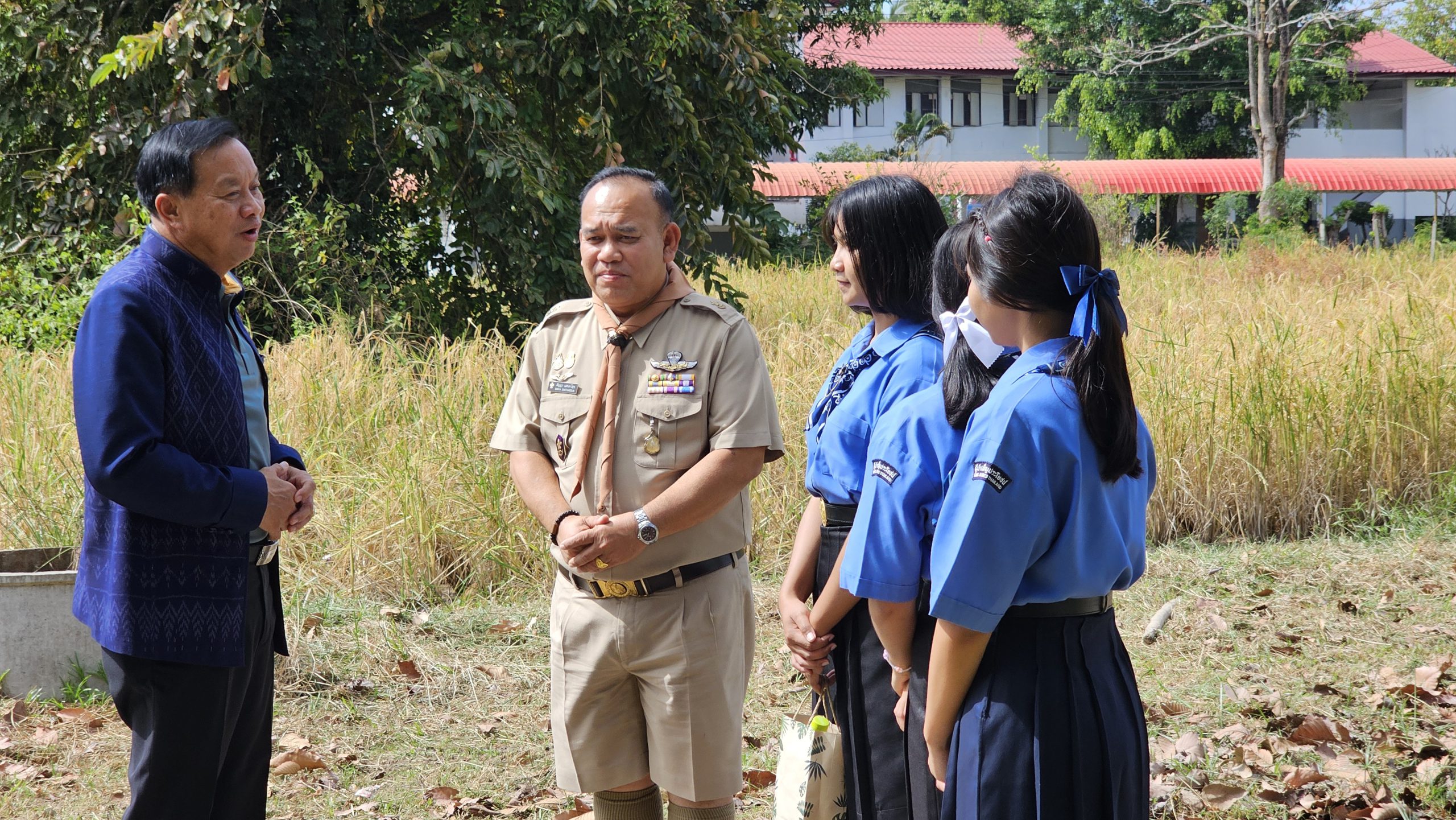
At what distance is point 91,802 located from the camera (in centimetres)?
345

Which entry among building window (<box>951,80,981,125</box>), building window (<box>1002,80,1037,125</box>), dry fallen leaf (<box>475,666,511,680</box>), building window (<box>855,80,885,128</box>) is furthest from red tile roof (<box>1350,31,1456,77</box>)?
dry fallen leaf (<box>475,666,511,680</box>)

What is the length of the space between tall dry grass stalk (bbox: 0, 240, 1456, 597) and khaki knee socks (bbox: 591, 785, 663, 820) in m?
2.48

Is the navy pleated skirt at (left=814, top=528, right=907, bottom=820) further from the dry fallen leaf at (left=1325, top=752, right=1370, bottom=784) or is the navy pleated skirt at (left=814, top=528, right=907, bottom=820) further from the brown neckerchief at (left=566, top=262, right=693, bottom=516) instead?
the dry fallen leaf at (left=1325, top=752, right=1370, bottom=784)

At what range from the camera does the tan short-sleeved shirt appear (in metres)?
2.73

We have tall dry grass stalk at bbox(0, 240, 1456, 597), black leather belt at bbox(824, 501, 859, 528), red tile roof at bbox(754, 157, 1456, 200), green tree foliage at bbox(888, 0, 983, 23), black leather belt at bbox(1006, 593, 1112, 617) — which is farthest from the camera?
green tree foliage at bbox(888, 0, 983, 23)

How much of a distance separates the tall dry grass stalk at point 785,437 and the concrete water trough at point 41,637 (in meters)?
0.72

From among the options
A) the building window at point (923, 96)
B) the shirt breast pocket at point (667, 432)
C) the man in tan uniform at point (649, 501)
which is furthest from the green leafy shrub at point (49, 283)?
the building window at point (923, 96)

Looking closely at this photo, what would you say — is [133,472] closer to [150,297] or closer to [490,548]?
[150,297]

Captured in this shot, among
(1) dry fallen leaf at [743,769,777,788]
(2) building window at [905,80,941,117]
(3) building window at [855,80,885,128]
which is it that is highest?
(2) building window at [905,80,941,117]

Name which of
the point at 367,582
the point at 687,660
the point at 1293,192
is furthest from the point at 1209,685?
→ the point at 1293,192

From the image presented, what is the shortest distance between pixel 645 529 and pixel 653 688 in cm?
41

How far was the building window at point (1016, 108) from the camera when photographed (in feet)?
126

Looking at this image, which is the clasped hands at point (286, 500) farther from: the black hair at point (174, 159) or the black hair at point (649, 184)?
the black hair at point (649, 184)

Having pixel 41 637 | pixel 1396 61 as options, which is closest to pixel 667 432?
pixel 41 637
